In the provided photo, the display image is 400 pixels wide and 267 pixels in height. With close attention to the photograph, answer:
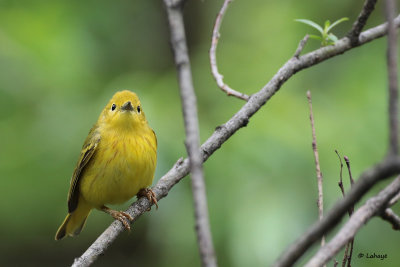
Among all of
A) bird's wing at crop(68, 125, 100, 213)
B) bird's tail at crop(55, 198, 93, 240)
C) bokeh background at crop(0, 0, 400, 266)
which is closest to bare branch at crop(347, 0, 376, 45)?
bokeh background at crop(0, 0, 400, 266)

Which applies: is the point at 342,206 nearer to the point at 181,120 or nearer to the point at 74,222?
the point at 181,120

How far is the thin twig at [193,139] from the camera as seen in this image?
1.10 meters

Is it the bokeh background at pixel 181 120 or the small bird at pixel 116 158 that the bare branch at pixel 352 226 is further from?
the small bird at pixel 116 158

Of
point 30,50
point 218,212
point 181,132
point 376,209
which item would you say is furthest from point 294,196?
point 30,50

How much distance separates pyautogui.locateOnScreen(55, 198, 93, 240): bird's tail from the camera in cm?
429

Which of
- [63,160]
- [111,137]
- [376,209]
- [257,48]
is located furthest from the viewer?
[257,48]

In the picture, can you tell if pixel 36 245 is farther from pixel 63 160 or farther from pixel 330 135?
pixel 330 135

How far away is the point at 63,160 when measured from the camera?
4395 mm

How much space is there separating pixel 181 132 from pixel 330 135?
1091mm

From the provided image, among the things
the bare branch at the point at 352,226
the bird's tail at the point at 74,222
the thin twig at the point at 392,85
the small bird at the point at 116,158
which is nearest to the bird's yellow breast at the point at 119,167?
the small bird at the point at 116,158

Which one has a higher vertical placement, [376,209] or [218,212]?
[218,212]

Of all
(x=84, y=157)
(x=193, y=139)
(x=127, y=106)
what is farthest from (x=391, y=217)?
(x=84, y=157)

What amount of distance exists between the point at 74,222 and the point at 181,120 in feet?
4.01

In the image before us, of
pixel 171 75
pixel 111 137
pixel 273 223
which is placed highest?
pixel 171 75
